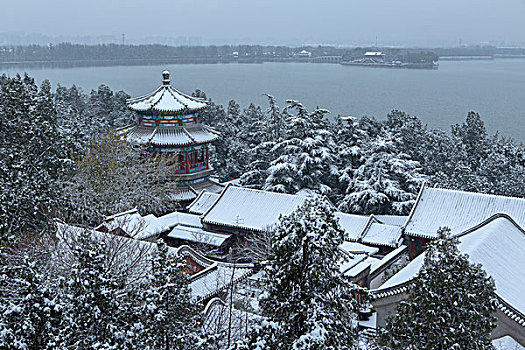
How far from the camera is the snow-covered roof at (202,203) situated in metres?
25.9

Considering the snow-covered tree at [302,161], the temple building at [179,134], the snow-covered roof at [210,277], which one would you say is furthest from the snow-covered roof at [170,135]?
the snow-covered roof at [210,277]

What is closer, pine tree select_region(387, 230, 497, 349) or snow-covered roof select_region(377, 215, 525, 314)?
pine tree select_region(387, 230, 497, 349)

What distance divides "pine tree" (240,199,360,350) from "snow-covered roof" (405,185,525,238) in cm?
1423

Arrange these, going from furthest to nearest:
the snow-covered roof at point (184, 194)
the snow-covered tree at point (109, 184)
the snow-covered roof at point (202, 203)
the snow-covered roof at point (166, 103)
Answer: the snow-covered roof at point (166, 103), the snow-covered roof at point (184, 194), the snow-covered roof at point (202, 203), the snow-covered tree at point (109, 184)

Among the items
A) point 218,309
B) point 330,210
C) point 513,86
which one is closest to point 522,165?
point 218,309

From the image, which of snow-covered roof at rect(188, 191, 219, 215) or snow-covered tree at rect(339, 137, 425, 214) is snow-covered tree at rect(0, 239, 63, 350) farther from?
snow-covered tree at rect(339, 137, 425, 214)

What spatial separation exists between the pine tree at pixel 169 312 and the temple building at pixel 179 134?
20.7 m

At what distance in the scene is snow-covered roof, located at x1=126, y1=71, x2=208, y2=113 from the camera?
29.9 m

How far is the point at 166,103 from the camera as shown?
1192 inches

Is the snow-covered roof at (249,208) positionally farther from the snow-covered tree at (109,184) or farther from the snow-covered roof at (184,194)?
the snow-covered roof at (184,194)

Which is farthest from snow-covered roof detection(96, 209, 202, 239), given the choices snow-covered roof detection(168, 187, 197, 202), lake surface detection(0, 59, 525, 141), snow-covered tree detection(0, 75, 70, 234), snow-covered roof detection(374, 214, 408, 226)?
lake surface detection(0, 59, 525, 141)

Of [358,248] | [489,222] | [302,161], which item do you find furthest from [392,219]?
[489,222]

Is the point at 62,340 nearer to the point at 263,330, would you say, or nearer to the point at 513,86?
the point at 263,330

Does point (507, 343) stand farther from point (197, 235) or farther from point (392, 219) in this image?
point (197, 235)
